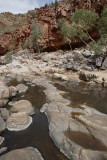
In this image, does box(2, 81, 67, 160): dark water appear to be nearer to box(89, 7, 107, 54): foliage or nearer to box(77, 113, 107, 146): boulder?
box(77, 113, 107, 146): boulder

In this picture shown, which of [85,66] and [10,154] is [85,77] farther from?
[10,154]

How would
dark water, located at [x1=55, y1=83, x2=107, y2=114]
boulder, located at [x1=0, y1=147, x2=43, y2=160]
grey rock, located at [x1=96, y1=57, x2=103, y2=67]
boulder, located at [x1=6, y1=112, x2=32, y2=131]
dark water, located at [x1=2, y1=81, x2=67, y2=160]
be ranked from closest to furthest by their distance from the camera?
boulder, located at [x1=0, y1=147, x2=43, y2=160]
dark water, located at [x1=2, y1=81, x2=67, y2=160]
boulder, located at [x1=6, y1=112, x2=32, y2=131]
dark water, located at [x1=55, y1=83, x2=107, y2=114]
grey rock, located at [x1=96, y1=57, x2=103, y2=67]

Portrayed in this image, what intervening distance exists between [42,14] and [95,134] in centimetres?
3717

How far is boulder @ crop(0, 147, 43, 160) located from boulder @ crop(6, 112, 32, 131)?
1554 millimetres

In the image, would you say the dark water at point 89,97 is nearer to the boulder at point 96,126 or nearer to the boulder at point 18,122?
the boulder at point 96,126

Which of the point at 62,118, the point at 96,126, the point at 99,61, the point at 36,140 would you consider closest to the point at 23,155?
the point at 36,140

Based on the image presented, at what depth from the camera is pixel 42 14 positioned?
3400cm

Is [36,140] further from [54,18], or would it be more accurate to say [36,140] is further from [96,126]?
[54,18]

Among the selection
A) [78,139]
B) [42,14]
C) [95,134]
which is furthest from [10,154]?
[42,14]

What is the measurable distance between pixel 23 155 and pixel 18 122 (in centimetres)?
209

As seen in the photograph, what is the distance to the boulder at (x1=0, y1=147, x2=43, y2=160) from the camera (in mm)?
3651

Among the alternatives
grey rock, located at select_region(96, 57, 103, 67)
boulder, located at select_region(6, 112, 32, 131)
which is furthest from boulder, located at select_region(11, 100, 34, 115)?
grey rock, located at select_region(96, 57, 103, 67)

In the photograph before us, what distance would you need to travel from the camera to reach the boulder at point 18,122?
18.0 feet

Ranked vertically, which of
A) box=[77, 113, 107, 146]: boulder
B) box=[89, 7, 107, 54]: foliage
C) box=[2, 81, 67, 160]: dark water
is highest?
box=[89, 7, 107, 54]: foliage
